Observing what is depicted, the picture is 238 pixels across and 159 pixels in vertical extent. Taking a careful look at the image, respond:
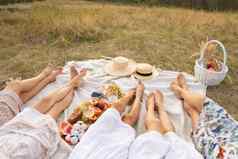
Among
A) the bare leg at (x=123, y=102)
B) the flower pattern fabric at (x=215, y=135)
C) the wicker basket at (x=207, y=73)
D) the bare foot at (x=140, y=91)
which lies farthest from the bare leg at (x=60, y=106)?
the wicker basket at (x=207, y=73)

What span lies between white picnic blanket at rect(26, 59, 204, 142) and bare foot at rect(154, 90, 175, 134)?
76 mm

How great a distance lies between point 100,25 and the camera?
395 cm

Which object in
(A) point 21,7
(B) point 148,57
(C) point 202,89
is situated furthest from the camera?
(A) point 21,7

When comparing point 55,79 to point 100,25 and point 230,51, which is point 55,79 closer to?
point 100,25

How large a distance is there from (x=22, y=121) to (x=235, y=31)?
117 inches

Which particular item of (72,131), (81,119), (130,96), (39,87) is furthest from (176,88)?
(39,87)

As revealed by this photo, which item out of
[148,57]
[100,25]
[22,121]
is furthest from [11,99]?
[100,25]

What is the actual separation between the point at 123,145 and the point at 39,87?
3.17ft

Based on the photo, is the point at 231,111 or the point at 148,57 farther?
the point at 148,57

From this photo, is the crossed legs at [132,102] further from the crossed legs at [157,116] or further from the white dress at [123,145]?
the white dress at [123,145]

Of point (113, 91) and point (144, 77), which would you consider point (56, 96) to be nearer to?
point (113, 91)

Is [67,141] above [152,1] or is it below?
below

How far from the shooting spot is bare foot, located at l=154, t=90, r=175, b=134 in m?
1.86

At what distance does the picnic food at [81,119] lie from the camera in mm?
1884
